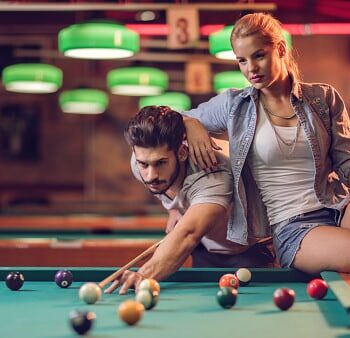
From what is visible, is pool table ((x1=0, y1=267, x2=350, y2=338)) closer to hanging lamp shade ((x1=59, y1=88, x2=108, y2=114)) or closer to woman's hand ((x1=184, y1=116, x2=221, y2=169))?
woman's hand ((x1=184, y1=116, x2=221, y2=169))

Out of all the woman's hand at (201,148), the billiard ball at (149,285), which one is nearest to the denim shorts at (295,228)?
the woman's hand at (201,148)

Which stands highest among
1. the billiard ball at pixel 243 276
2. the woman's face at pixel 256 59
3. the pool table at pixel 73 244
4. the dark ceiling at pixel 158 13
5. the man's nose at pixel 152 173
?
the dark ceiling at pixel 158 13

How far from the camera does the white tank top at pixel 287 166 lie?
3496 mm

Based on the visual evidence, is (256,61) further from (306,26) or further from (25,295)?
(306,26)

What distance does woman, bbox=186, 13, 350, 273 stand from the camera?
11.2ft

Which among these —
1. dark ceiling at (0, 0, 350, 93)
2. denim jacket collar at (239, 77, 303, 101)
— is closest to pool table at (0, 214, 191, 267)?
dark ceiling at (0, 0, 350, 93)

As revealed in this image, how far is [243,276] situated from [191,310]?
524 millimetres

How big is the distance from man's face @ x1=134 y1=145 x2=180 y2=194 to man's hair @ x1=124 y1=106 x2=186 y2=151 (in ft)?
0.08

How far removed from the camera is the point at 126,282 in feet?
9.97

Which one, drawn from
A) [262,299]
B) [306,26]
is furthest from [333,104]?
[306,26]

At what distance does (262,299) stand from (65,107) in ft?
22.4

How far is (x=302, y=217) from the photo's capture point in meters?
3.48

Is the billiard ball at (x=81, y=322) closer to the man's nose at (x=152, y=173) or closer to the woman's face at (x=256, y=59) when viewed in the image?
the man's nose at (x=152, y=173)

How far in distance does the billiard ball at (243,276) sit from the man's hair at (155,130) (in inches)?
23.4
